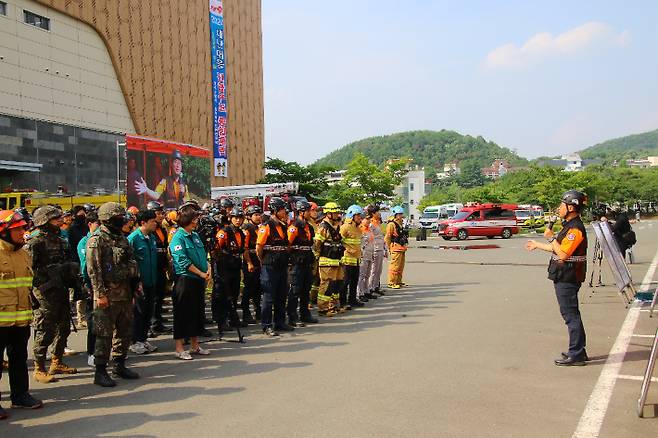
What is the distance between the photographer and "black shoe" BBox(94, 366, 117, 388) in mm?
5926

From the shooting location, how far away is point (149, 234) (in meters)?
7.80

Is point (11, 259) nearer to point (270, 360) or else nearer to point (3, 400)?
point (3, 400)

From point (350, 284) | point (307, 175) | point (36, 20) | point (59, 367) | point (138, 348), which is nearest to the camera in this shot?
point (59, 367)

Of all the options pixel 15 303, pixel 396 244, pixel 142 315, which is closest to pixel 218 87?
pixel 396 244

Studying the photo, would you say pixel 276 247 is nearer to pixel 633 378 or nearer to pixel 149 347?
pixel 149 347

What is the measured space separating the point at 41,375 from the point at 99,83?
2903 centimetres

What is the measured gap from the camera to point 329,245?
9.88 m

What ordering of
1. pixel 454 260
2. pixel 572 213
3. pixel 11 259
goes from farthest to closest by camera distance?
1. pixel 454 260
2. pixel 572 213
3. pixel 11 259

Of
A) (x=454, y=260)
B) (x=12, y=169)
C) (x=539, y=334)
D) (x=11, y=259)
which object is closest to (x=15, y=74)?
(x=12, y=169)

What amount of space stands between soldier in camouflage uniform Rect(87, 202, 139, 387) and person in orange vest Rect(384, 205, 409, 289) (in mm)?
7854

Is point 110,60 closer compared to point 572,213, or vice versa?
point 572,213

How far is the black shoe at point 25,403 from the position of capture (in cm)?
531

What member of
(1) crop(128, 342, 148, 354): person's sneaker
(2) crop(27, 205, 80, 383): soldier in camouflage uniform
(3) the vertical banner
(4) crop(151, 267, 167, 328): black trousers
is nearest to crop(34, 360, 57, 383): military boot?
(2) crop(27, 205, 80, 383): soldier in camouflage uniform

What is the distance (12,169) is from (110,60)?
38.1 ft
